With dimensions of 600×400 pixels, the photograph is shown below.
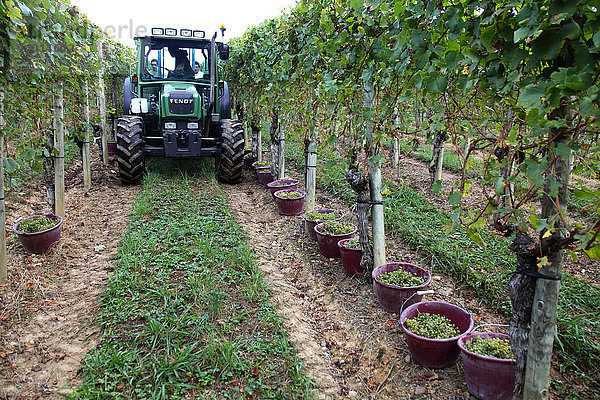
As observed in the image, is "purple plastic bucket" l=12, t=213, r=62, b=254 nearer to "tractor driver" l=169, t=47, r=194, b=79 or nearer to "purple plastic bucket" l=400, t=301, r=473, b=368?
"purple plastic bucket" l=400, t=301, r=473, b=368

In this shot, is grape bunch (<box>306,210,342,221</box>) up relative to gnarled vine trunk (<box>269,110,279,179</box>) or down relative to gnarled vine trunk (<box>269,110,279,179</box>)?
down

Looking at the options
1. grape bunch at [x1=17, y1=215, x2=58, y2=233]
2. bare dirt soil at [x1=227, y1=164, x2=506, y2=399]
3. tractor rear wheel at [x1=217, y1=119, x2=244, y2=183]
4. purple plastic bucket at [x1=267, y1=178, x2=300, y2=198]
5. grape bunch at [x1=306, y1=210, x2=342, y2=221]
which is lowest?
bare dirt soil at [x1=227, y1=164, x2=506, y2=399]

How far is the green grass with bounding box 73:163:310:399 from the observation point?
252 cm

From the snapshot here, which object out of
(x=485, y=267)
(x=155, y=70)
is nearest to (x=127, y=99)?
(x=155, y=70)

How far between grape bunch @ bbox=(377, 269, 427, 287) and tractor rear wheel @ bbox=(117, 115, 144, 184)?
525 centimetres

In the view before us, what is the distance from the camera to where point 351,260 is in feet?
13.3

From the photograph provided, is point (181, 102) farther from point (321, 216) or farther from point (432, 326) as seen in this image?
point (432, 326)

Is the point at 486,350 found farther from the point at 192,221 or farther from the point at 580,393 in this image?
the point at 192,221

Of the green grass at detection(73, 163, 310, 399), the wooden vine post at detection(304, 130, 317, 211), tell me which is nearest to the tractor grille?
the wooden vine post at detection(304, 130, 317, 211)

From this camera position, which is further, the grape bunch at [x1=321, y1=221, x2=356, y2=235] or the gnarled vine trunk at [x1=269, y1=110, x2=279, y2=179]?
the gnarled vine trunk at [x1=269, y1=110, x2=279, y2=179]

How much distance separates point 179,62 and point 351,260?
594 centimetres

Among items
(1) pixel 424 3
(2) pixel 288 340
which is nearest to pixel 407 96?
(1) pixel 424 3

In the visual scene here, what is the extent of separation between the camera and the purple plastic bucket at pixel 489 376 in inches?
93.5

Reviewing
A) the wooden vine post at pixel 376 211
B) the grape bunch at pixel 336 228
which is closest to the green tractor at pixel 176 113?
the grape bunch at pixel 336 228
